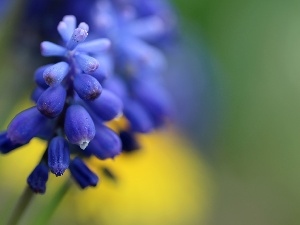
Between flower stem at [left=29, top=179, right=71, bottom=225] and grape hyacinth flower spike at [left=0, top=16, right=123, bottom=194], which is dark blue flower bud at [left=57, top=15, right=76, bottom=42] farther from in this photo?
flower stem at [left=29, top=179, right=71, bottom=225]

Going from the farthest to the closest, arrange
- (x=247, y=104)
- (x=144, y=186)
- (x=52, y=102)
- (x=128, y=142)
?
(x=247, y=104), (x=144, y=186), (x=128, y=142), (x=52, y=102)

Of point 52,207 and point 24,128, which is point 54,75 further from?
point 52,207

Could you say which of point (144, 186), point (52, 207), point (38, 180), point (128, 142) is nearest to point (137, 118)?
point (128, 142)

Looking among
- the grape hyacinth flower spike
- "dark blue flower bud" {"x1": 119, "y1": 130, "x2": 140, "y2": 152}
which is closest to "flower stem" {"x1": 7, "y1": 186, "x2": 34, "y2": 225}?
the grape hyacinth flower spike

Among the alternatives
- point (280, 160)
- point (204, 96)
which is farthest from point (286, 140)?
point (204, 96)

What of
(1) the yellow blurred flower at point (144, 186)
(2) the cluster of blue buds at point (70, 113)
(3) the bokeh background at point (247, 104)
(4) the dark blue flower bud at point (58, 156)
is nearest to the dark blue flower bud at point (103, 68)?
(2) the cluster of blue buds at point (70, 113)

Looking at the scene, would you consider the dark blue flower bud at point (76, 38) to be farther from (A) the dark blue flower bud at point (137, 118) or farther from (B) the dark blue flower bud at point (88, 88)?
(A) the dark blue flower bud at point (137, 118)

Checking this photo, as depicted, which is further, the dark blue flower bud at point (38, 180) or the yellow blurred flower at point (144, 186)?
the yellow blurred flower at point (144, 186)
